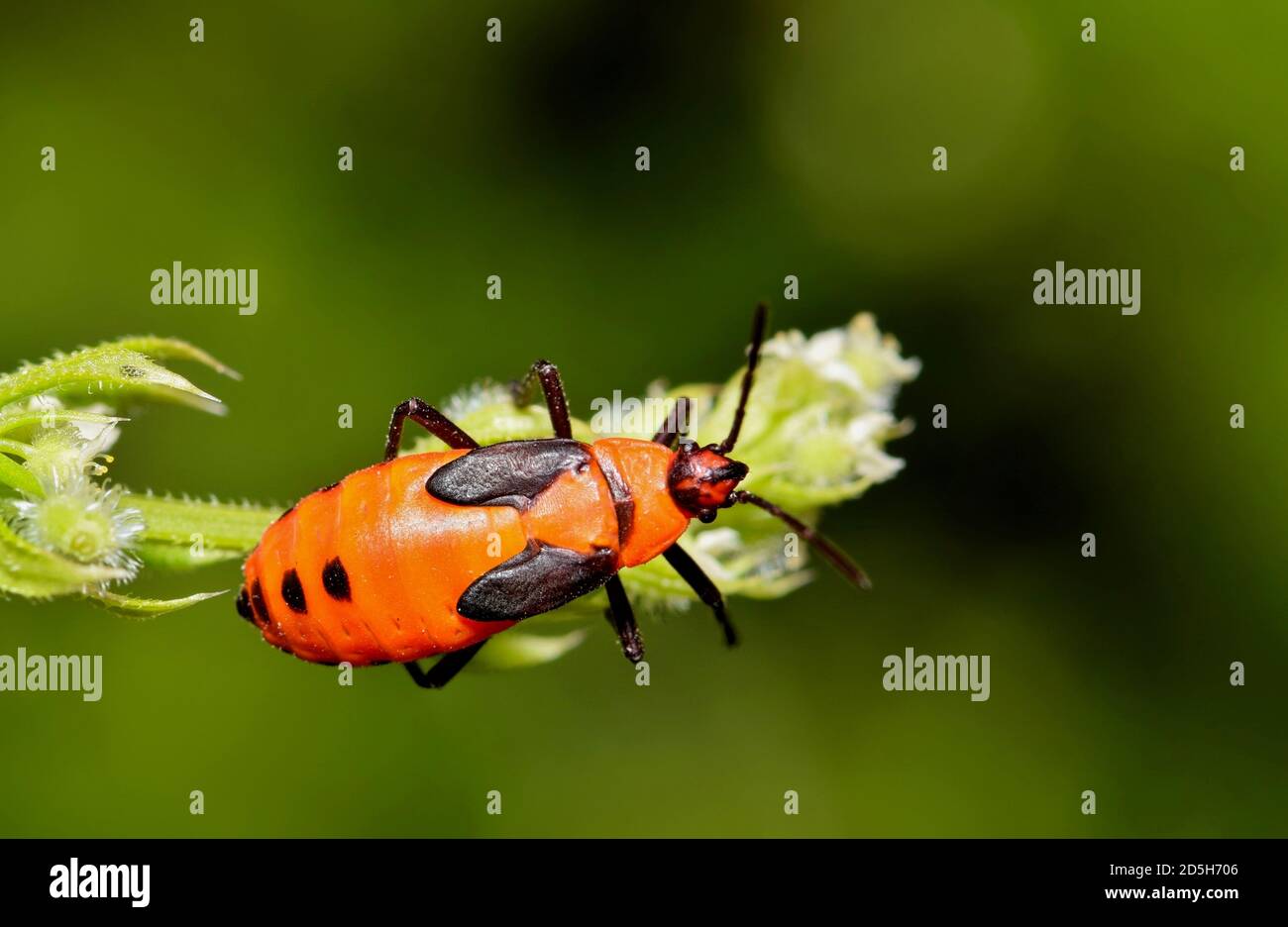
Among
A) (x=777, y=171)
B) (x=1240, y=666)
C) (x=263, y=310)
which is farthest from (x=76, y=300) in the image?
(x=1240, y=666)

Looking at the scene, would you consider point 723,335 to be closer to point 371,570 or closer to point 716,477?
point 716,477

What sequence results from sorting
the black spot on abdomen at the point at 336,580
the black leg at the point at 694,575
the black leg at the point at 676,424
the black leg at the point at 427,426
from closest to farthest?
the black spot on abdomen at the point at 336,580
the black leg at the point at 427,426
the black leg at the point at 694,575
the black leg at the point at 676,424

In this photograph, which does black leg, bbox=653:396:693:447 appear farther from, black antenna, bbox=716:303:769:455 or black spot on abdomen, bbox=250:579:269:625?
black spot on abdomen, bbox=250:579:269:625

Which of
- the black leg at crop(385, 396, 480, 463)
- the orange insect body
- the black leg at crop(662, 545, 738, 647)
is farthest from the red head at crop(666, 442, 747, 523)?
the black leg at crop(385, 396, 480, 463)

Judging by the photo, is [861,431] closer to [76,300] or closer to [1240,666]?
[1240,666]

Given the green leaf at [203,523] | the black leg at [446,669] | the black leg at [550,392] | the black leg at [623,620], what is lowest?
the black leg at [446,669]

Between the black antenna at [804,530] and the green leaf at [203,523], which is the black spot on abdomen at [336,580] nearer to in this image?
the green leaf at [203,523]

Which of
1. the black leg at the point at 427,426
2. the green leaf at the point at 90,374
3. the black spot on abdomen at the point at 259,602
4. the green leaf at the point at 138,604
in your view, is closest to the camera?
the green leaf at the point at 138,604

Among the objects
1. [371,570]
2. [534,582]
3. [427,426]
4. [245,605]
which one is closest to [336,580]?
[371,570]

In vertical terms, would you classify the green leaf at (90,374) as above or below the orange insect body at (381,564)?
above

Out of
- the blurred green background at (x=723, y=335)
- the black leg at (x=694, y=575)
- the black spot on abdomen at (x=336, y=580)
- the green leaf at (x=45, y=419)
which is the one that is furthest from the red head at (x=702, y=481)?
the blurred green background at (x=723, y=335)
